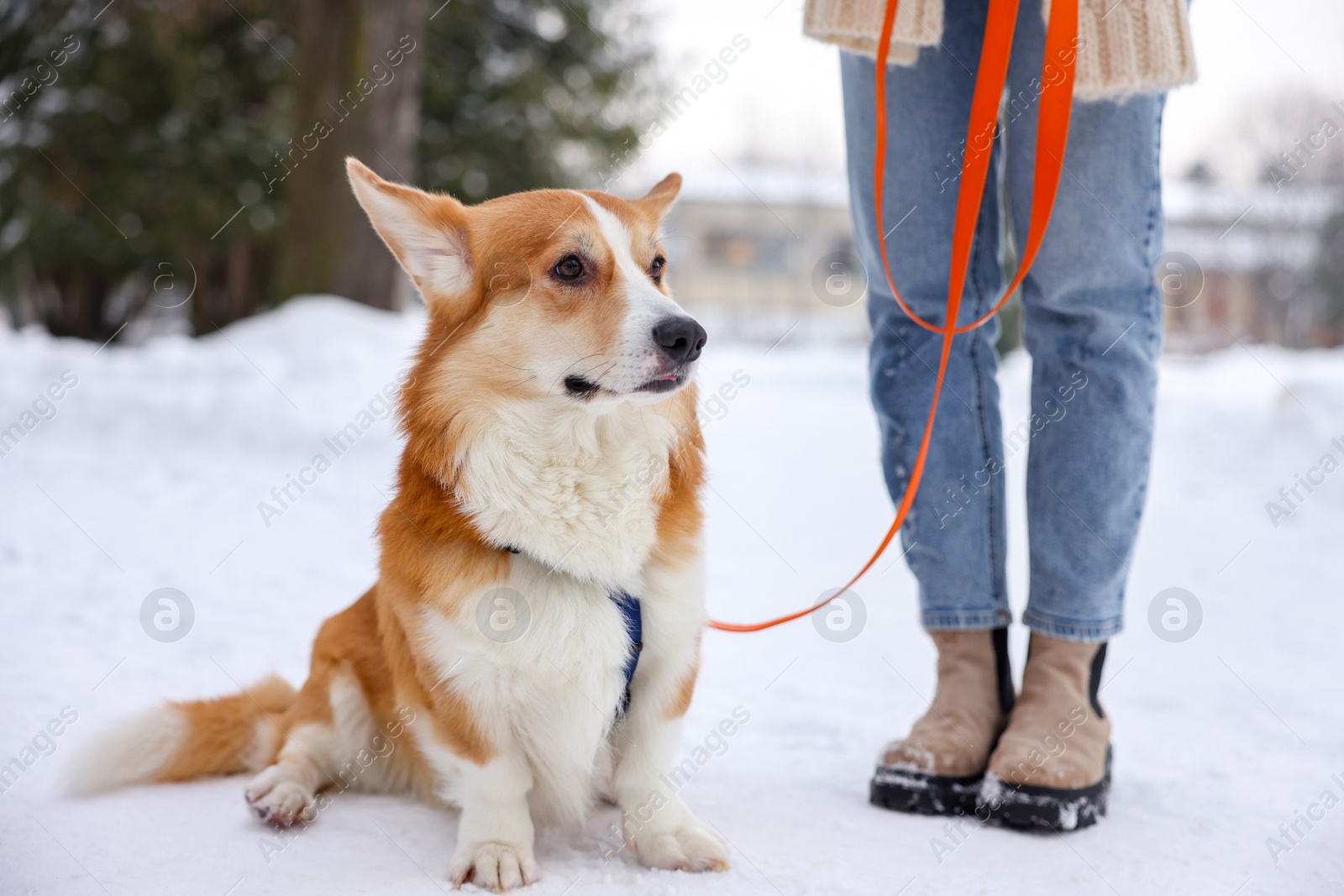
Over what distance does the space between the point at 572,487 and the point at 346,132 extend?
5723 mm

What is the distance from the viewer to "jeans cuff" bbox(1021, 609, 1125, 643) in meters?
1.99

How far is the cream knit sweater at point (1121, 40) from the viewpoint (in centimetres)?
180

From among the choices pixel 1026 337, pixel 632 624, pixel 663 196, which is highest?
pixel 663 196

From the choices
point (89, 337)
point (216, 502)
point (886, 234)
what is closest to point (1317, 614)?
point (886, 234)

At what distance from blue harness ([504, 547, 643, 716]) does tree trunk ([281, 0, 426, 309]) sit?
546 centimetres

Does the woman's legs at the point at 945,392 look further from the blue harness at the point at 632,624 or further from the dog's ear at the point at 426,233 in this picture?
the dog's ear at the point at 426,233

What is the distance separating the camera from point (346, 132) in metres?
6.65

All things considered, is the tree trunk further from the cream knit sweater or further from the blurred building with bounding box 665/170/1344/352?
the blurred building with bounding box 665/170/1344/352

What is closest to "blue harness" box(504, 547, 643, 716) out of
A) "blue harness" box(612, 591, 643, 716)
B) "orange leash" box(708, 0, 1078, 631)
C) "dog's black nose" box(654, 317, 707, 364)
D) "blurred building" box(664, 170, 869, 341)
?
"blue harness" box(612, 591, 643, 716)

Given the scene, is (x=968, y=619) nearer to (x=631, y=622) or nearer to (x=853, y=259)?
(x=631, y=622)

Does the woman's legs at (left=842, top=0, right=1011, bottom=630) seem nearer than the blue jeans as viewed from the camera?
No

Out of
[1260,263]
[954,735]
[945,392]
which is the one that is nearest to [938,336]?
[945,392]

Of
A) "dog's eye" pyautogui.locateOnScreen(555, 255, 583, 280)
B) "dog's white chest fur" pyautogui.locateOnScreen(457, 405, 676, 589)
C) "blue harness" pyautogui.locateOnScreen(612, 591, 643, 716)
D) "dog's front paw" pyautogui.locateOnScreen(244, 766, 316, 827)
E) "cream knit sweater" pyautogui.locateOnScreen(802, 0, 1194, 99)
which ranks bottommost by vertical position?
"dog's front paw" pyautogui.locateOnScreen(244, 766, 316, 827)

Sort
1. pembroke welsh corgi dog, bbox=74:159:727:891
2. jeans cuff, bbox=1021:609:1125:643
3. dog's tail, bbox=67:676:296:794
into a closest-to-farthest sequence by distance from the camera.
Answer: pembroke welsh corgi dog, bbox=74:159:727:891 → dog's tail, bbox=67:676:296:794 → jeans cuff, bbox=1021:609:1125:643
